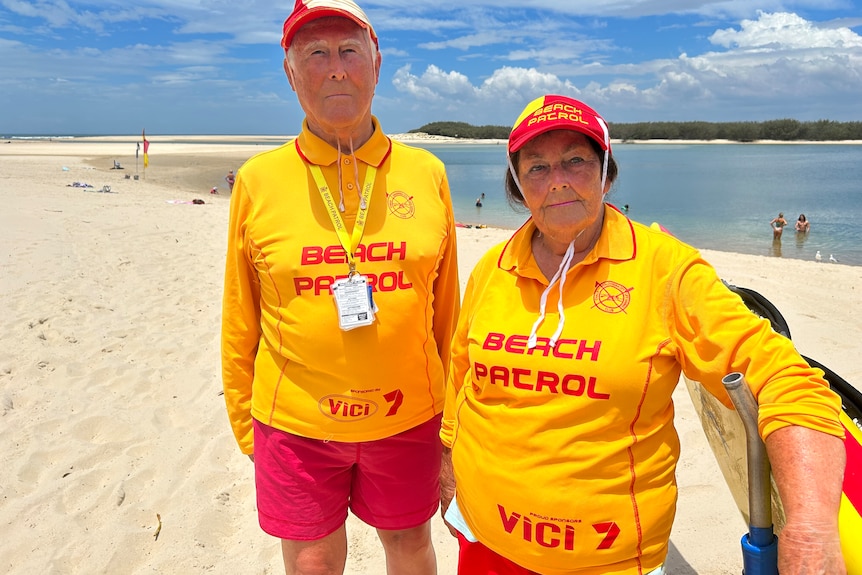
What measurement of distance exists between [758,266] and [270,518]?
10.0m

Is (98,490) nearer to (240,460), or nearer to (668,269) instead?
(240,460)

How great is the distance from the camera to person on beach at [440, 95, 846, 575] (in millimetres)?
1361

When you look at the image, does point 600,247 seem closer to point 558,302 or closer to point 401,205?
point 558,302

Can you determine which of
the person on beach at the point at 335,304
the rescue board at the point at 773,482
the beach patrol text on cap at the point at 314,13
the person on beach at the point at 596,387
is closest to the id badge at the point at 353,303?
the person on beach at the point at 335,304

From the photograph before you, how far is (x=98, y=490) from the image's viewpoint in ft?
12.0

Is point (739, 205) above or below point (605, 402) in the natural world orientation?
above

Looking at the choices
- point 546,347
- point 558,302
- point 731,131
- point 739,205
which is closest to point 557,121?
point 558,302

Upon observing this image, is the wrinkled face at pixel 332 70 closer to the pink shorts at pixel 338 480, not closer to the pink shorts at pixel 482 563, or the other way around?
the pink shorts at pixel 338 480

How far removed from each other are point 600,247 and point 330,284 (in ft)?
2.91

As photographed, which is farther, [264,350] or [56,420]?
[56,420]

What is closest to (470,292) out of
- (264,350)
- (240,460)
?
(264,350)

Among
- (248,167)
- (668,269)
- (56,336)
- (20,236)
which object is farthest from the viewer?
(20,236)

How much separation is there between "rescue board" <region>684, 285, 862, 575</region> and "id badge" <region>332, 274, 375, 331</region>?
4.25 ft

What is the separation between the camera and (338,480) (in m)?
2.21
